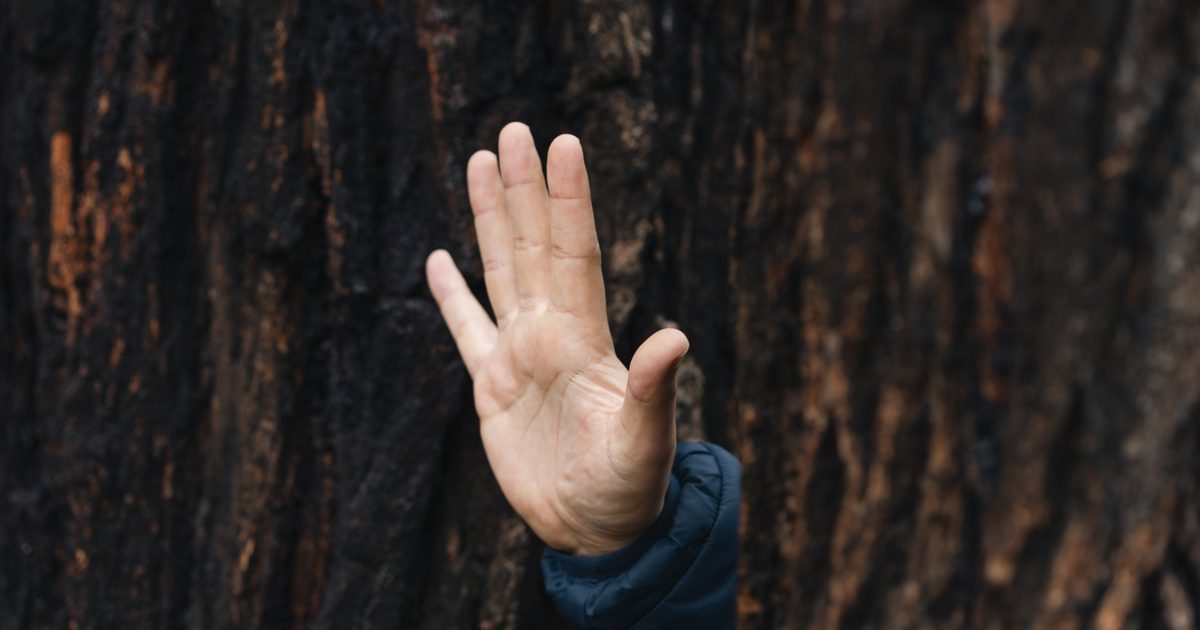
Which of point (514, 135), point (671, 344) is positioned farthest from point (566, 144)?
point (671, 344)

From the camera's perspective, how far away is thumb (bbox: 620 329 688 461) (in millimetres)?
1163

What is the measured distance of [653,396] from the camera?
124 cm

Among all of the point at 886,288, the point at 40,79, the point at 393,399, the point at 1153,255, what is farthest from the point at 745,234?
the point at 40,79

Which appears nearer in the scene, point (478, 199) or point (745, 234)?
point (745, 234)

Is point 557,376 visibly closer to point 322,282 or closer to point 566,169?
point 566,169

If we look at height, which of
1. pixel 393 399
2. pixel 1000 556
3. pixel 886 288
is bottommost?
pixel 393 399

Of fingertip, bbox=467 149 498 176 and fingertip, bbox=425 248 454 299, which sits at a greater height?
fingertip, bbox=467 149 498 176

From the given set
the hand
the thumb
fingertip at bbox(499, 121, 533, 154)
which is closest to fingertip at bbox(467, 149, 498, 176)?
the hand

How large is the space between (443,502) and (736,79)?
105 cm

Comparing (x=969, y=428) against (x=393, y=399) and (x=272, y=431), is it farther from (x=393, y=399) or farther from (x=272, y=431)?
(x=272, y=431)

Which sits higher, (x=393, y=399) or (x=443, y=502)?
(x=393, y=399)

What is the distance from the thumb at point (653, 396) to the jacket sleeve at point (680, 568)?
15cm

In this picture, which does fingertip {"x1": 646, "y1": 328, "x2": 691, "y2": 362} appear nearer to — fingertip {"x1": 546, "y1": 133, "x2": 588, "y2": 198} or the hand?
the hand

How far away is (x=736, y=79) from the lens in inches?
90.6
